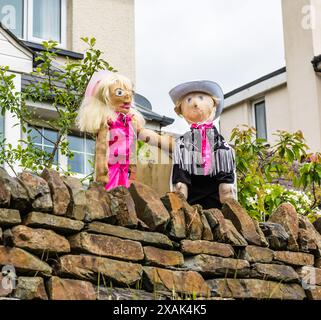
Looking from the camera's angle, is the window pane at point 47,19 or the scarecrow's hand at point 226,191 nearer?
the scarecrow's hand at point 226,191

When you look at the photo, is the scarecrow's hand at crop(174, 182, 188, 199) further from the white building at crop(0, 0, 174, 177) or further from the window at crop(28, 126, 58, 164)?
the white building at crop(0, 0, 174, 177)

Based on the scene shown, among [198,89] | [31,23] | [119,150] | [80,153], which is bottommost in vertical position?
[119,150]

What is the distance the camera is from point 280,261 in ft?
17.5

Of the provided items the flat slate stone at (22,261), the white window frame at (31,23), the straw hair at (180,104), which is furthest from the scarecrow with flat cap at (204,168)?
the white window frame at (31,23)

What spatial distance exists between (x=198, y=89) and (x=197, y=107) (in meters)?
0.15

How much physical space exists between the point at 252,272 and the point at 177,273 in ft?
1.98

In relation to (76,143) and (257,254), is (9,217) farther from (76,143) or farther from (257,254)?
(76,143)

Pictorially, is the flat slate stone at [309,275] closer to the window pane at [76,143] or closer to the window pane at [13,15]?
the window pane at [76,143]

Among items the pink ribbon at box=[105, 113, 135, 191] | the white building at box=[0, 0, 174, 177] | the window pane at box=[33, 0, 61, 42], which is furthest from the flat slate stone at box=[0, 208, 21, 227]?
the window pane at box=[33, 0, 61, 42]


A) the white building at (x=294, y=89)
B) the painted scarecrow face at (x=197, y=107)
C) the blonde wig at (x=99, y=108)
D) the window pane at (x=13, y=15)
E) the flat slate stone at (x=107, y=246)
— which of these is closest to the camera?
the flat slate stone at (x=107, y=246)

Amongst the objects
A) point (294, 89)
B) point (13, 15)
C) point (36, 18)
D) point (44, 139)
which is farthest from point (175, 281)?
point (294, 89)

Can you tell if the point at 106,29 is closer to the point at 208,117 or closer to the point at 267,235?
the point at 208,117

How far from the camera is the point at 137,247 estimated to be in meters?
4.62

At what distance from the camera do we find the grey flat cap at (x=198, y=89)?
248 inches
